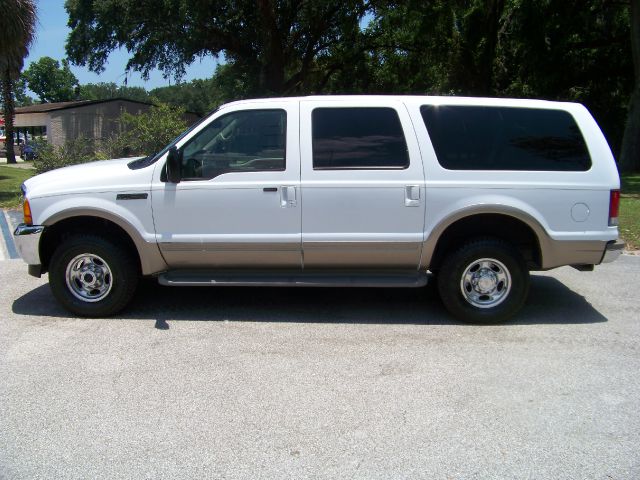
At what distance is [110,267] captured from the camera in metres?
5.59

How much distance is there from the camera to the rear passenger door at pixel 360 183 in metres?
5.37

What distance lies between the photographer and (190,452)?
3439 mm

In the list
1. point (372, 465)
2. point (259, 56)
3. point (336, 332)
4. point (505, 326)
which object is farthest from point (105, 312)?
point (259, 56)

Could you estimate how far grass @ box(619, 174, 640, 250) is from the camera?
30.7ft

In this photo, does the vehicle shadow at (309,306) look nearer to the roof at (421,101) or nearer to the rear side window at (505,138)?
the rear side window at (505,138)

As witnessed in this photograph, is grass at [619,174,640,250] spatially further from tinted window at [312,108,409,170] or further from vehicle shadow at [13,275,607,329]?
tinted window at [312,108,409,170]

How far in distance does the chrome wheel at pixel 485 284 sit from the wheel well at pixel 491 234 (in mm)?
282

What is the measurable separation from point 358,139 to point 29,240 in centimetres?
320

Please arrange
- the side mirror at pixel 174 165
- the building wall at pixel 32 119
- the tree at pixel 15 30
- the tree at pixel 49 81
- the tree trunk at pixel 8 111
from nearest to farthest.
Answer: the side mirror at pixel 174 165 → the tree at pixel 15 30 → the tree trunk at pixel 8 111 → the building wall at pixel 32 119 → the tree at pixel 49 81

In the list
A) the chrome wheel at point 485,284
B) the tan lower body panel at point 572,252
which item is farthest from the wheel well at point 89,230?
Result: the tan lower body panel at point 572,252

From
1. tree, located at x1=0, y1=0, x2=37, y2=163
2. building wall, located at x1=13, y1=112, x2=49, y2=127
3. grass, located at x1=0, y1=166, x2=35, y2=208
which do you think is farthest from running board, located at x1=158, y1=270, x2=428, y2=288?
building wall, located at x1=13, y1=112, x2=49, y2=127

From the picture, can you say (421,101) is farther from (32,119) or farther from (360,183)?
(32,119)

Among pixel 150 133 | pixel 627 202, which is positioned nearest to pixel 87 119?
pixel 150 133

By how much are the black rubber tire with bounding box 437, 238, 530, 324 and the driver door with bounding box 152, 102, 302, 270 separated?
4.67ft
